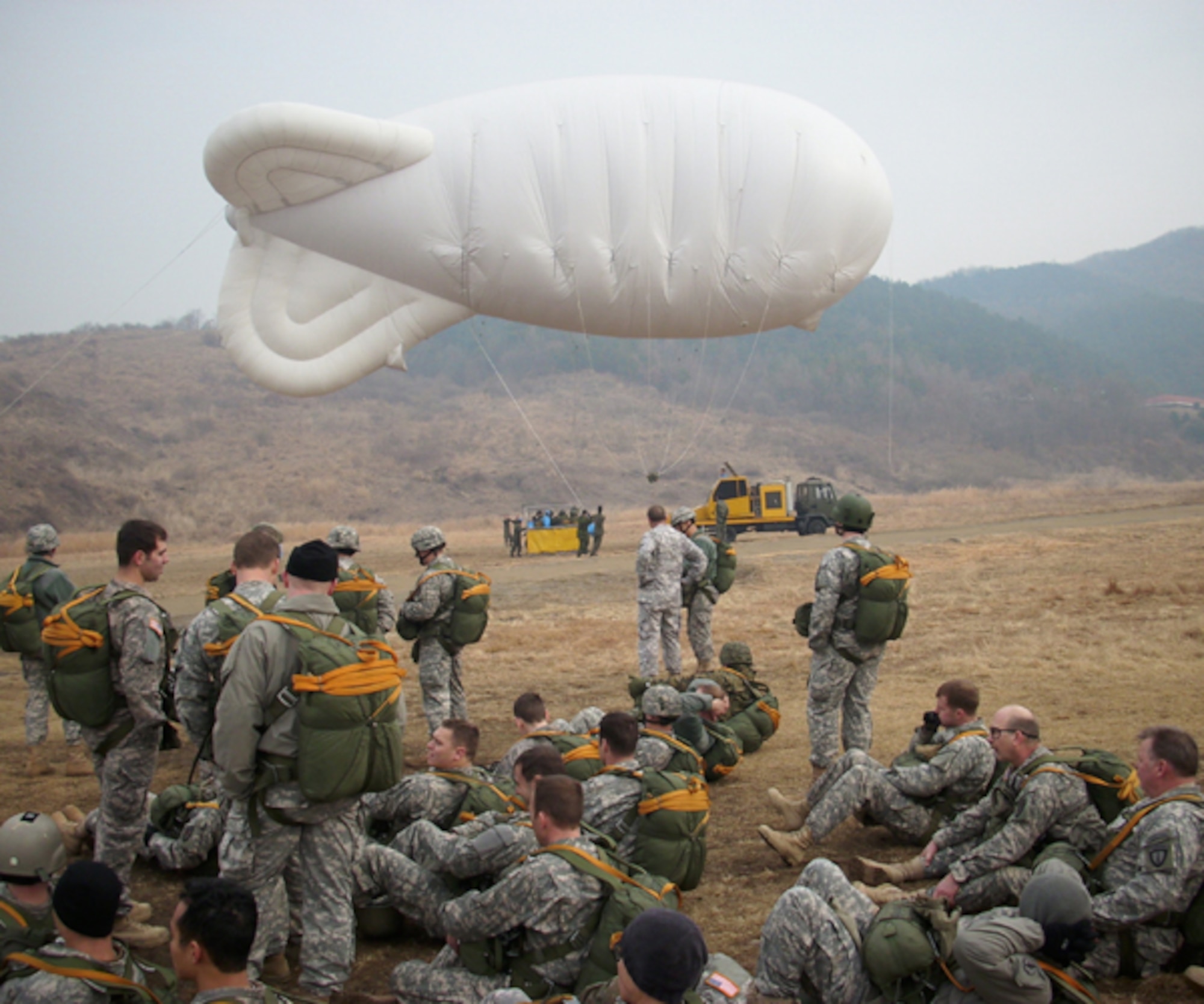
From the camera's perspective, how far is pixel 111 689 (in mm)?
4902

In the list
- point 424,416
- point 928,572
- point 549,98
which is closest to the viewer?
point 549,98

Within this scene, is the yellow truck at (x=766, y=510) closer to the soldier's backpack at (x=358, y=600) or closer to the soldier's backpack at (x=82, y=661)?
the soldier's backpack at (x=358, y=600)

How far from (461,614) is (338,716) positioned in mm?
3978

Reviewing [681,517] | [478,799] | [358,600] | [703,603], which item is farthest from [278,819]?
[703,603]

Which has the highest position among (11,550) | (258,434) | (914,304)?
(914,304)

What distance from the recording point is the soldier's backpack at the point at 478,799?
193 inches

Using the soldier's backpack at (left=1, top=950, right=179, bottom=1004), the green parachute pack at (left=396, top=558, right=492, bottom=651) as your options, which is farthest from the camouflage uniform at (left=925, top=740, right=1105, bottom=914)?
the green parachute pack at (left=396, top=558, right=492, bottom=651)

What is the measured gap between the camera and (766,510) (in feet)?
105

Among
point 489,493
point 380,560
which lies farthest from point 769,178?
point 489,493

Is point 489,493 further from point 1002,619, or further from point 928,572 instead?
point 1002,619

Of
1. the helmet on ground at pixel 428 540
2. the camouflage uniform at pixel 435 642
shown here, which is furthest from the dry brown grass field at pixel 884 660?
the helmet on ground at pixel 428 540

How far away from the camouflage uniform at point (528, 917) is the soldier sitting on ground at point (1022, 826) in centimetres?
178

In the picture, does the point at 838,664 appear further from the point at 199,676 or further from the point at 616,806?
the point at 199,676

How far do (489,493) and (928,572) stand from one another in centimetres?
5470
